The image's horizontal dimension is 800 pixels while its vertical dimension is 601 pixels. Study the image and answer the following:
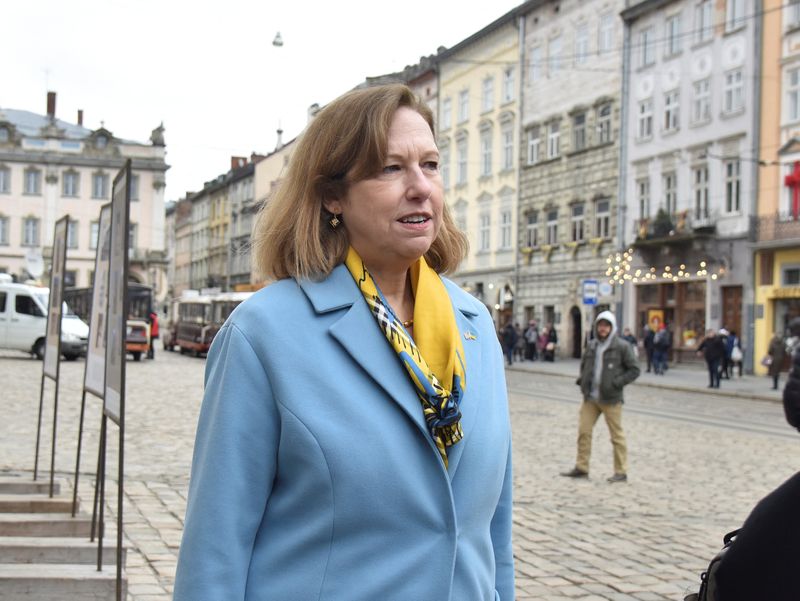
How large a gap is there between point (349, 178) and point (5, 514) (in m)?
5.05

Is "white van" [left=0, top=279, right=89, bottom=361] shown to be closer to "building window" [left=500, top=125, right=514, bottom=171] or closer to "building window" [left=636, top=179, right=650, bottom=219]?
"building window" [left=636, top=179, right=650, bottom=219]

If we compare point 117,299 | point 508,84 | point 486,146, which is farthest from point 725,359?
point 117,299

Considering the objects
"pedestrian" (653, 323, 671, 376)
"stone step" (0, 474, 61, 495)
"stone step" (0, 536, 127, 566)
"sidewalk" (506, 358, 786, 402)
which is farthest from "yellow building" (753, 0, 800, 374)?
"stone step" (0, 536, 127, 566)

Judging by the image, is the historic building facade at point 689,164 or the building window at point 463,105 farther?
the building window at point 463,105

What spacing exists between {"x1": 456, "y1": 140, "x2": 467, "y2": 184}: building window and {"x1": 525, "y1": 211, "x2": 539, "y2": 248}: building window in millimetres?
7060

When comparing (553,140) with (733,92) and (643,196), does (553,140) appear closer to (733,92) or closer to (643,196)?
(643,196)

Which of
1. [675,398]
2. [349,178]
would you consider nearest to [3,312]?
[675,398]

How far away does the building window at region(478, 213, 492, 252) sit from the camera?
52.3 metres

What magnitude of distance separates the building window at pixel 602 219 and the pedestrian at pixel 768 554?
135 ft

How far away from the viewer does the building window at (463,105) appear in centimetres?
5462

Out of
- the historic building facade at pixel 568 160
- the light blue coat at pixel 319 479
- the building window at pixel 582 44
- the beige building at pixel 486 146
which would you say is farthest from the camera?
the beige building at pixel 486 146

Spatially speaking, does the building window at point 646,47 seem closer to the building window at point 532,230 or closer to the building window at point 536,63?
the building window at point 536,63

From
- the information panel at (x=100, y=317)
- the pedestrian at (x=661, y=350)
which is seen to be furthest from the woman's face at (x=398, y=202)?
the pedestrian at (x=661, y=350)

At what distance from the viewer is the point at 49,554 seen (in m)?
5.83
